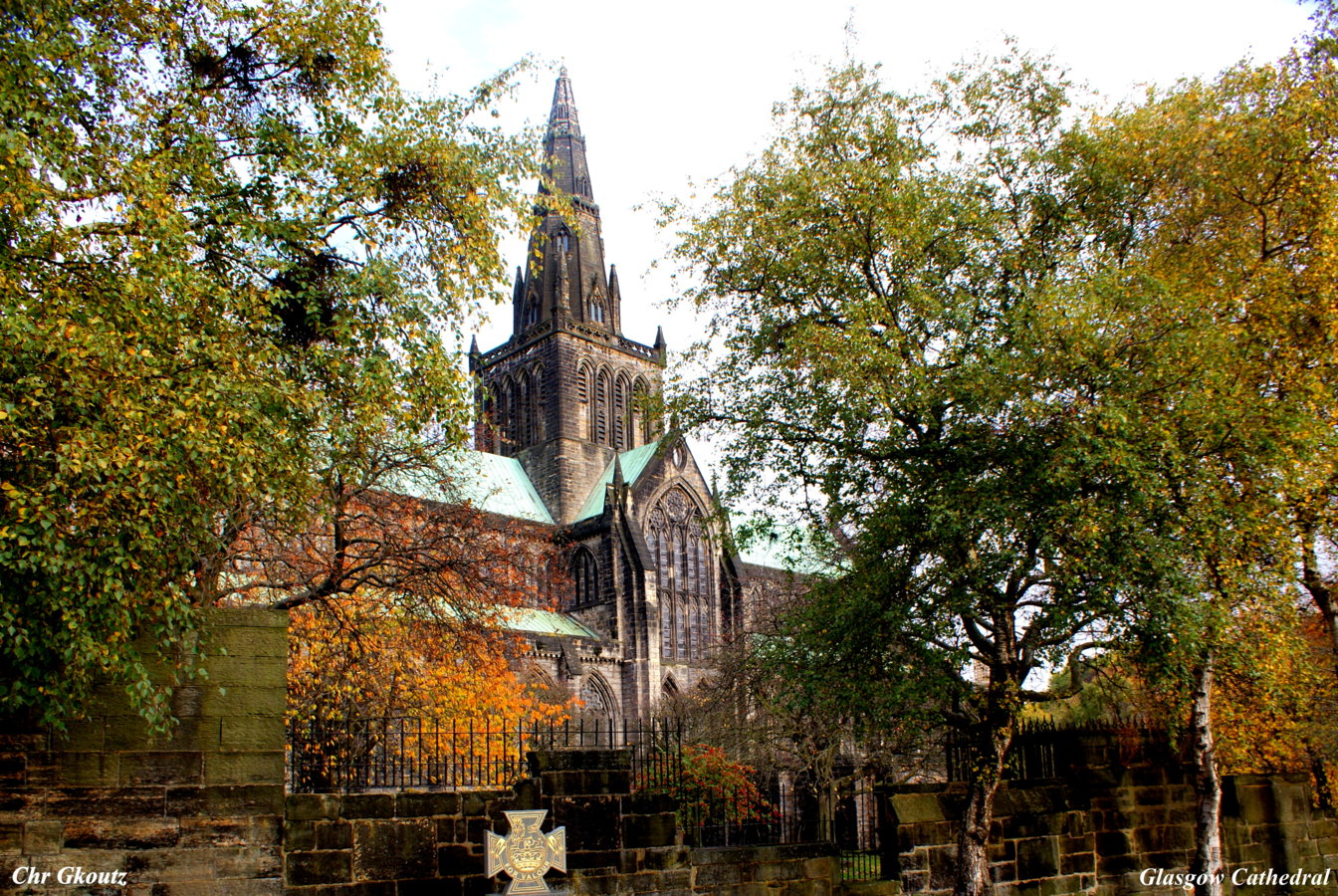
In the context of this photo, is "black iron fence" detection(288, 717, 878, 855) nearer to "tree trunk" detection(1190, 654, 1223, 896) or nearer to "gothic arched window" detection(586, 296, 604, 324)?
"tree trunk" detection(1190, 654, 1223, 896)

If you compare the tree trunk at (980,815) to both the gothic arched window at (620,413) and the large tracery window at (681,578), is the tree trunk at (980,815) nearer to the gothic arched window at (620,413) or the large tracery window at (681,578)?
the large tracery window at (681,578)

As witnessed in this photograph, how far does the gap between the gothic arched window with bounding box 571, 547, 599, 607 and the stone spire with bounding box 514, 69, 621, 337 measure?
14.4m

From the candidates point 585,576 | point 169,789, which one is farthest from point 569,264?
point 169,789

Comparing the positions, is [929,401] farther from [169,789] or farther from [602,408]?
[602,408]

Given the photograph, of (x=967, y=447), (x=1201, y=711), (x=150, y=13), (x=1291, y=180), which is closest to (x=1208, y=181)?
(x=1291, y=180)

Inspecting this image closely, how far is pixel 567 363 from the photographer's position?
57250mm

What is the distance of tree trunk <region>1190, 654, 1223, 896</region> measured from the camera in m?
11.9

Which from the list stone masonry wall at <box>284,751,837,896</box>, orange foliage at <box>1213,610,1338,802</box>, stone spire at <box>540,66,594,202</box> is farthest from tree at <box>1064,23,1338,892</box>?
stone spire at <box>540,66,594,202</box>

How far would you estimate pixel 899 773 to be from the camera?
29594 millimetres

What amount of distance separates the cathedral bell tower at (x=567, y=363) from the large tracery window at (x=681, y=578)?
4.89 meters

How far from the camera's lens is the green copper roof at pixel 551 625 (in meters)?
44.4

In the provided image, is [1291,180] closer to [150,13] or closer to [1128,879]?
[1128,879]

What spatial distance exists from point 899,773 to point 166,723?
987 inches

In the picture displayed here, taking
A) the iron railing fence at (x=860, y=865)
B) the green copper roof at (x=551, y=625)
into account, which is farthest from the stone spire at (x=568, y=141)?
the iron railing fence at (x=860, y=865)
